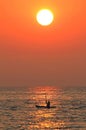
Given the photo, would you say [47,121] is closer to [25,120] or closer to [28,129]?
[25,120]

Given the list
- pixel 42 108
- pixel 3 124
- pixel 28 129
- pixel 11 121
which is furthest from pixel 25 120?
pixel 42 108

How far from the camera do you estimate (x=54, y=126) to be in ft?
245

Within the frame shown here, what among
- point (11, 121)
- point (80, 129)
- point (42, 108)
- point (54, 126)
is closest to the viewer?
point (80, 129)

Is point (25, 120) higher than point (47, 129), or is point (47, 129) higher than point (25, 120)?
point (25, 120)

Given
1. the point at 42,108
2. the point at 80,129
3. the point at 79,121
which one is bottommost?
the point at 80,129

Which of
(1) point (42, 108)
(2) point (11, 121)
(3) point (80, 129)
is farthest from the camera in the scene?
(1) point (42, 108)

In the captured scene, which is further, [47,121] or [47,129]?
[47,121]

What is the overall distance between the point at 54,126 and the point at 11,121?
31.9 feet

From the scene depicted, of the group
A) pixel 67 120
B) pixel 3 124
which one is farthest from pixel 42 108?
pixel 3 124

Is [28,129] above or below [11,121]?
below

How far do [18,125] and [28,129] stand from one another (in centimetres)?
503

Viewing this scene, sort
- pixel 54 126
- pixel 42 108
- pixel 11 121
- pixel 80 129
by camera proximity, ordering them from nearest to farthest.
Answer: pixel 80 129 < pixel 54 126 < pixel 11 121 < pixel 42 108

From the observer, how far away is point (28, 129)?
7031 centimetres

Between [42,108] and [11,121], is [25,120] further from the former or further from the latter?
[42,108]
